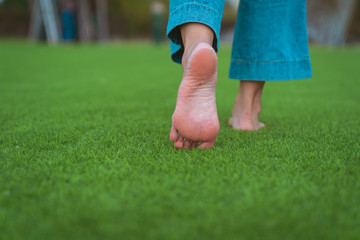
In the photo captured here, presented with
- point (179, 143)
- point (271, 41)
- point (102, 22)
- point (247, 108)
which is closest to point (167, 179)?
point (179, 143)

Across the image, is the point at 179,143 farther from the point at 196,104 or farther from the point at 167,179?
the point at 167,179

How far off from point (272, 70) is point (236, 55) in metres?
0.19

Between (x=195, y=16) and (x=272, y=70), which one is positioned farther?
(x=272, y=70)

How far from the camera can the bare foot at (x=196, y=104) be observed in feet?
3.14

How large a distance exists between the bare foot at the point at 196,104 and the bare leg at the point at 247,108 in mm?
399

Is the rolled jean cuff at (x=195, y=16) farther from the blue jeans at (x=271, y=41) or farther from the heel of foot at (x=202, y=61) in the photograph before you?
the blue jeans at (x=271, y=41)

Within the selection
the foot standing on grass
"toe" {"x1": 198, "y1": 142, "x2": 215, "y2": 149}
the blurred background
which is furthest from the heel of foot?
the blurred background

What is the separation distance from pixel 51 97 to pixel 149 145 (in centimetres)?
132

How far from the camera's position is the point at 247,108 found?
1.37 metres

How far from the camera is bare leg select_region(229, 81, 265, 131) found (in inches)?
53.3

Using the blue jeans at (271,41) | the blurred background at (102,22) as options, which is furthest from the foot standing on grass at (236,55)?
the blurred background at (102,22)

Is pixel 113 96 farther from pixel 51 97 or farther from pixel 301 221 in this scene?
pixel 301 221

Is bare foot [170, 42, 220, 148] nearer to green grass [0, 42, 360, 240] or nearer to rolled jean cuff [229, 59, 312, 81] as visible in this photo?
green grass [0, 42, 360, 240]

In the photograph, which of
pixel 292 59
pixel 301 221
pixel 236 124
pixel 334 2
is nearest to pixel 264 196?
pixel 301 221
